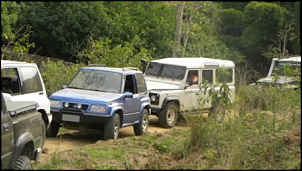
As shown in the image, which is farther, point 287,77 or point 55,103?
point 55,103

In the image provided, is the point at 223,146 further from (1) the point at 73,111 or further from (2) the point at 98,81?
(2) the point at 98,81

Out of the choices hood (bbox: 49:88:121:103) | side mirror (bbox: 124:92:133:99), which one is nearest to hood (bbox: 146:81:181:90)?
side mirror (bbox: 124:92:133:99)

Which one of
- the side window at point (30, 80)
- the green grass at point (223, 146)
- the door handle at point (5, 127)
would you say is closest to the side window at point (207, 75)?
the green grass at point (223, 146)

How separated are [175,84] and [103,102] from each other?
4.76 m

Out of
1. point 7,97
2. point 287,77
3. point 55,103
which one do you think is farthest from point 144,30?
point 7,97

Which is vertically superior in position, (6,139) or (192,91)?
(6,139)

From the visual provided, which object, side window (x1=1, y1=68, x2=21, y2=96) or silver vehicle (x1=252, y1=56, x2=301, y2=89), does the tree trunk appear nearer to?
silver vehicle (x1=252, y1=56, x2=301, y2=89)

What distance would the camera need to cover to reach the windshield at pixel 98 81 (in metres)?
13.9

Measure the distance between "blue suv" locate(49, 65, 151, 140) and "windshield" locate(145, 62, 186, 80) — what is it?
265 cm

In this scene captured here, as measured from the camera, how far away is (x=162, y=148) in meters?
Answer: 12.1

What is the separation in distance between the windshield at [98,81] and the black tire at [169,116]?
2679mm

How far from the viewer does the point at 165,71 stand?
17.8 meters

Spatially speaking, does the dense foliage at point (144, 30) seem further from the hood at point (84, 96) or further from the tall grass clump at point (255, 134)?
the tall grass clump at point (255, 134)

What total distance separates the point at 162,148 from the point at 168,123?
4.54m
